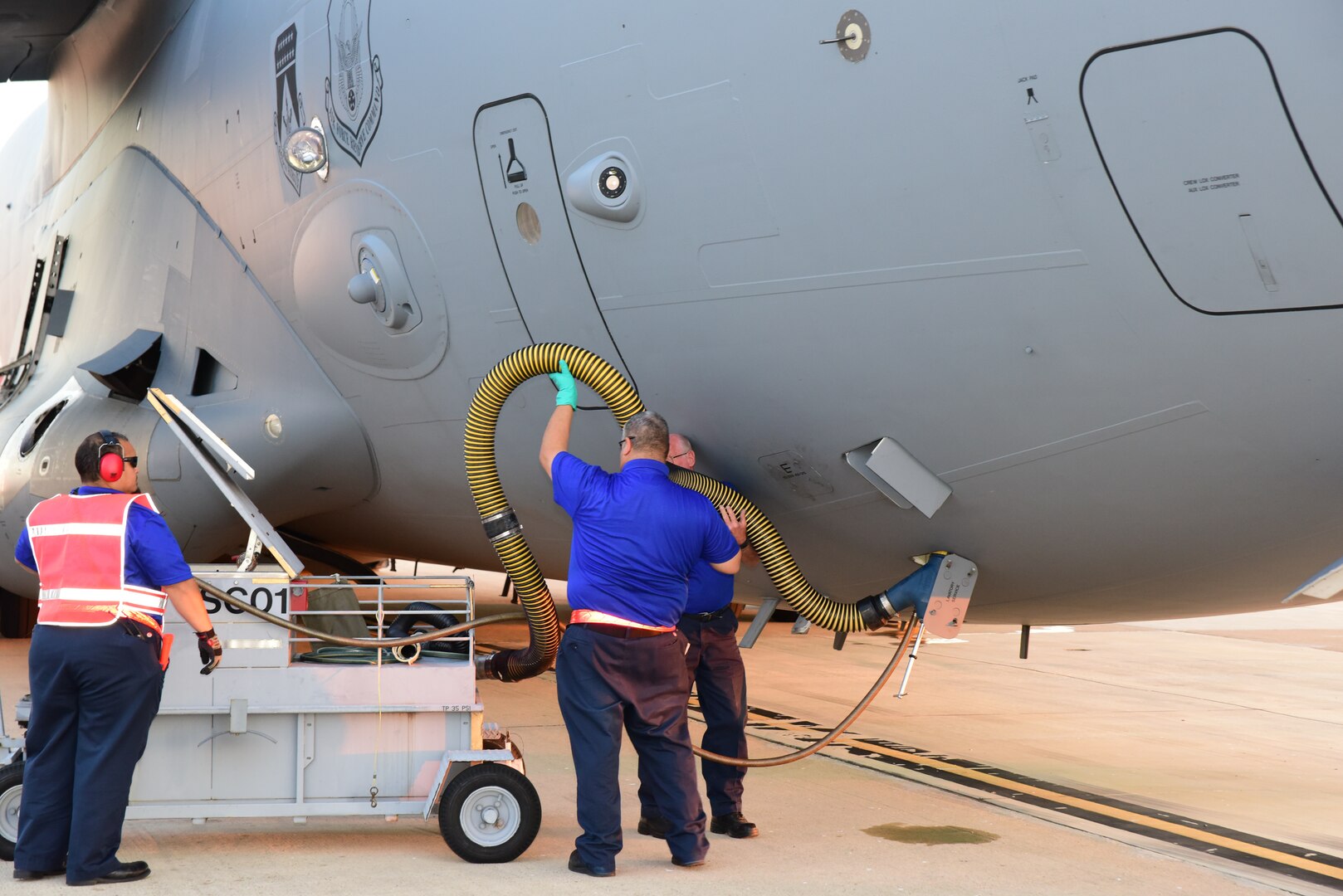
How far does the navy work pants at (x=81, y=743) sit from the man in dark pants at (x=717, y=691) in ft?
6.44

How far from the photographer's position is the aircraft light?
634cm

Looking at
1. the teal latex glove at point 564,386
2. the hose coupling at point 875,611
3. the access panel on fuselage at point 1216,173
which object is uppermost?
the access panel on fuselage at point 1216,173

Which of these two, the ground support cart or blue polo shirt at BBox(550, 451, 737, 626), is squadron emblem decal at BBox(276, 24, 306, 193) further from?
blue polo shirt at BBox(550, 451, 737, 626)

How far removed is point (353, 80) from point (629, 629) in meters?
2.95

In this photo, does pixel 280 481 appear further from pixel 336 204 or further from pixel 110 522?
pixel 110 522

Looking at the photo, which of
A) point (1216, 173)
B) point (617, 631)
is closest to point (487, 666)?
point (617, 631)

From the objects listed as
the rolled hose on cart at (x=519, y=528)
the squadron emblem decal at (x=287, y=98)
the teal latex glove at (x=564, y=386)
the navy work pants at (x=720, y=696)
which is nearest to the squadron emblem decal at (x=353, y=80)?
the squadron emblem decal at (x=287, y=98)

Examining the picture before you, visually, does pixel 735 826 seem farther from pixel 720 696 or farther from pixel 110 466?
pixel 110 466

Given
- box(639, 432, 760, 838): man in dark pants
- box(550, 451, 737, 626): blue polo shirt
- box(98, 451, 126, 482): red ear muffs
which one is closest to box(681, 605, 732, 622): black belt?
box(639, 432, 760, 838): man in dark pants

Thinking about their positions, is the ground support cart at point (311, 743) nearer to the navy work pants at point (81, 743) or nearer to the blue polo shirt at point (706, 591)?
the navy work pants at point (81, 743)

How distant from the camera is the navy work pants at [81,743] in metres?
4.57

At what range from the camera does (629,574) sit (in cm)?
492

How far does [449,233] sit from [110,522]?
1831 millimetres

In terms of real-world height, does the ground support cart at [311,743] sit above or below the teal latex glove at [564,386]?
below
